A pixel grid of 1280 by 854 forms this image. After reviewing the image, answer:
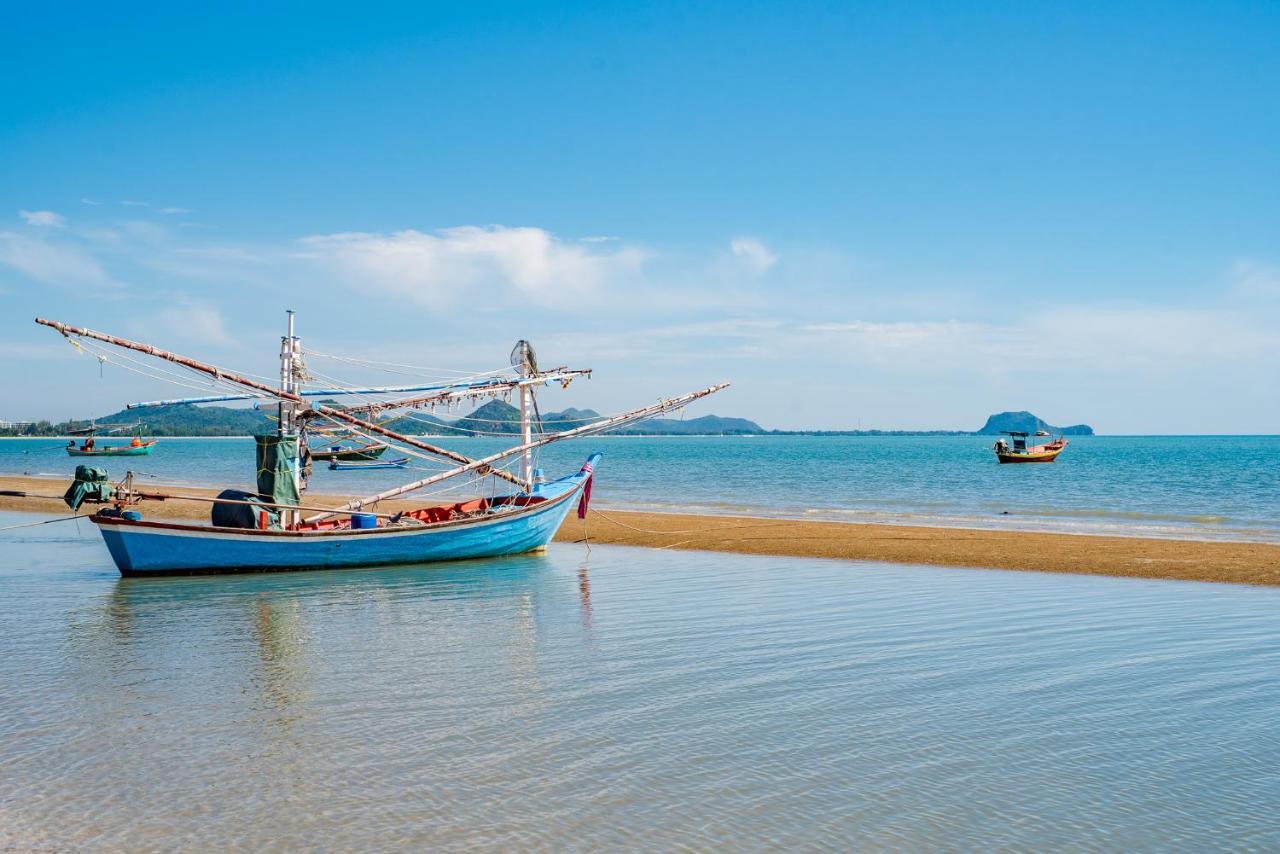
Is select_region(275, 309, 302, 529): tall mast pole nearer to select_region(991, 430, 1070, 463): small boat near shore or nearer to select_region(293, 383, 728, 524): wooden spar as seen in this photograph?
select_region(293, 383, 728, 524): wooden spar

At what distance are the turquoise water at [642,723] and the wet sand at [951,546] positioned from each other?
3.98 meters

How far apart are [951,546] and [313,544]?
15.6 meters

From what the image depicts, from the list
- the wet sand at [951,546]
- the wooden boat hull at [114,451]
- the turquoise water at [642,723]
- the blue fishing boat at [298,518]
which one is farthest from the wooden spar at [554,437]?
the wooden boat hull at [114,451]

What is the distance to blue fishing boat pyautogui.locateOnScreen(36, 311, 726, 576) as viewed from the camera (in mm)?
20469

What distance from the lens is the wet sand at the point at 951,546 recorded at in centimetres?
2173

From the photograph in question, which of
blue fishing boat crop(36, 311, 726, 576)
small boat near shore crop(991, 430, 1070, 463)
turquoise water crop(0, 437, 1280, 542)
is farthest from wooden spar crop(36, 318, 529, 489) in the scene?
small boat near shore crop(991, 430, 1070, 463)

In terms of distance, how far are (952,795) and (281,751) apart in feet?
18.7

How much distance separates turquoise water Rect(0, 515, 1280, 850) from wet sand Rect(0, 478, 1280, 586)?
398 cm

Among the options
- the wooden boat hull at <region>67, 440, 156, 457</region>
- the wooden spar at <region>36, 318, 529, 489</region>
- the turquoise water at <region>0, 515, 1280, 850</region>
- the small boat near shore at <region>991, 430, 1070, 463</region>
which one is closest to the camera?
the turquoise water at <region>0, 515, 1280, 850</region>

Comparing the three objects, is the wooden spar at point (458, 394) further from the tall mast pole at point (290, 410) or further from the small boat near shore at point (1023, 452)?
the small boat near shore at point (1023, 452)

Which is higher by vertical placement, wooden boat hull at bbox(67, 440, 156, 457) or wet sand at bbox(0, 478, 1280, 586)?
wooden boat hull at bbox(67, 440, 156, 457)

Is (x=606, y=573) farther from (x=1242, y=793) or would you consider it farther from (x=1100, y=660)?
(x=1242, y=793)

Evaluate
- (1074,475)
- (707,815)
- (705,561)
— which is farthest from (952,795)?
(1074,475)

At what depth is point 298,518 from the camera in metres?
23.4
